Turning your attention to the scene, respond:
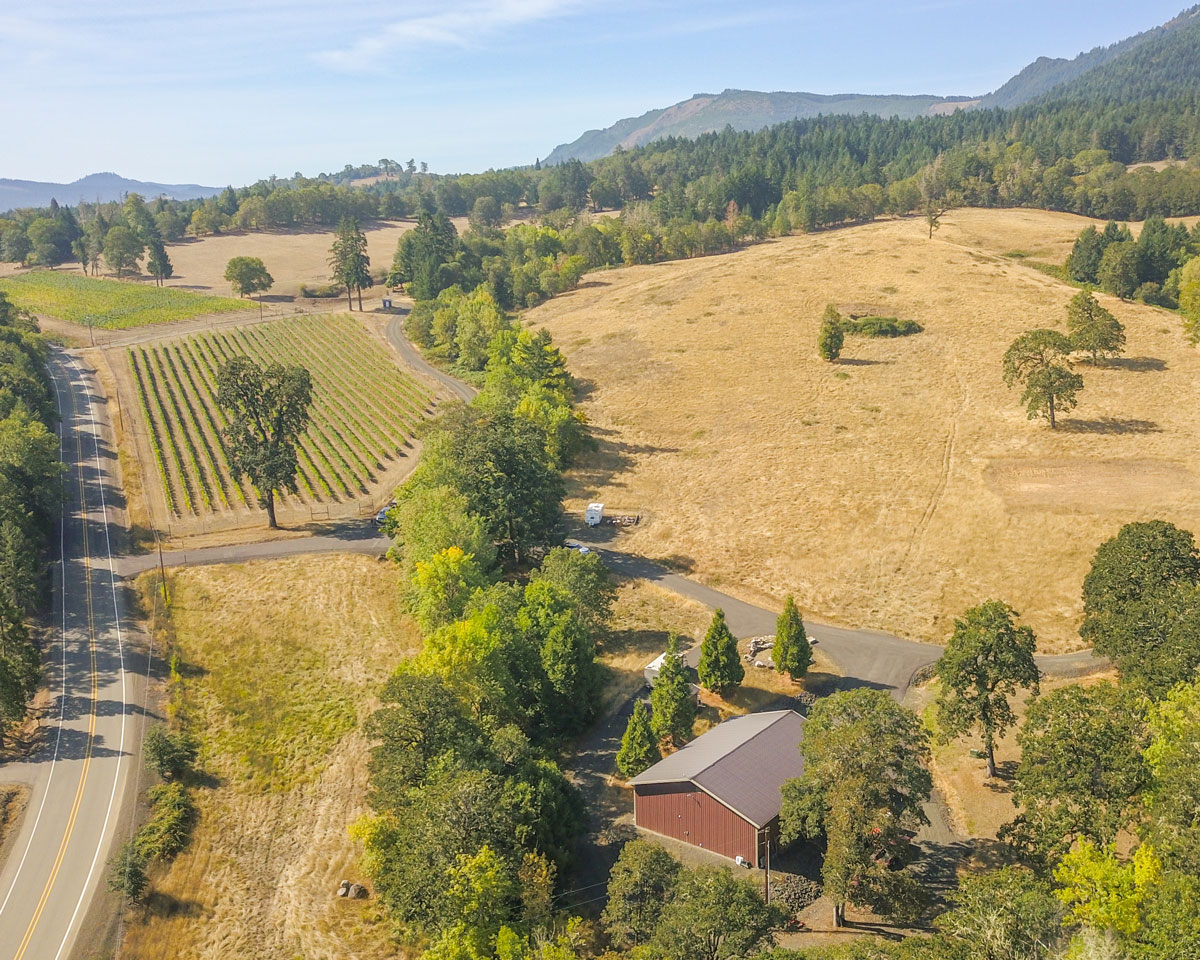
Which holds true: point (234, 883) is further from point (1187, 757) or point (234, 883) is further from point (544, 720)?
point (1187, 757)

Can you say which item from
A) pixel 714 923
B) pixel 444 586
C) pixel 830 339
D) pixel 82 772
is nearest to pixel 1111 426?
pixel 830 339

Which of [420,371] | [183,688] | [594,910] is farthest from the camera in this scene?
[420,371]

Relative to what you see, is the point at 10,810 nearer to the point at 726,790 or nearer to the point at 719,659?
the point at 726,790

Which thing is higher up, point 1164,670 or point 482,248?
point 482,248

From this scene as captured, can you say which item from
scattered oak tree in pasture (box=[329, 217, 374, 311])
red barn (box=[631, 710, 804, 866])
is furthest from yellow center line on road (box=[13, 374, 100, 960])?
scattered oak tree in pasture (box=[329, 217, 374, 311])

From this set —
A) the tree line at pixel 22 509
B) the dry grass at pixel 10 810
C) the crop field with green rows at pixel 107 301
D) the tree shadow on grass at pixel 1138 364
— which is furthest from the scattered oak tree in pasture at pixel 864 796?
the crop field with green rows at pixel 107 301

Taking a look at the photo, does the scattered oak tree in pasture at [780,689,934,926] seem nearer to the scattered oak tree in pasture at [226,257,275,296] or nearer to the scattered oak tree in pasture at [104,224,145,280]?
the scattered oak tree in pasture at [226,257,275,296]

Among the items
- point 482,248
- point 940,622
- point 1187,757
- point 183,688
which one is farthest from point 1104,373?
point 482,248
